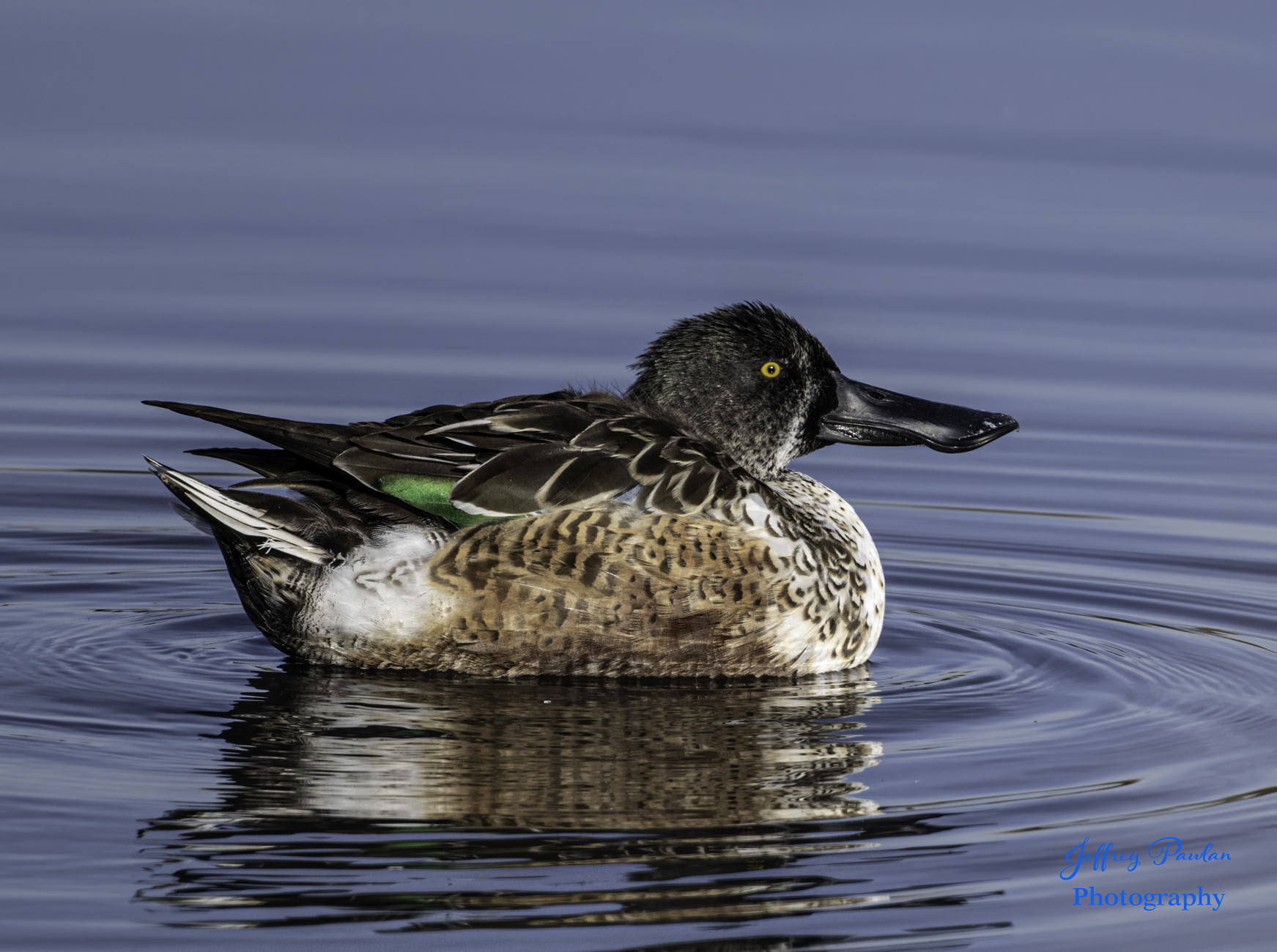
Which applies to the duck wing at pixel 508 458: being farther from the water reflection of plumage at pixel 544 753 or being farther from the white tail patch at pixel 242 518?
the water reflection of plumage at pixel 544 753

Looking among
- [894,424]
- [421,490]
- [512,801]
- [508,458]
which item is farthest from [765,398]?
[512,801]

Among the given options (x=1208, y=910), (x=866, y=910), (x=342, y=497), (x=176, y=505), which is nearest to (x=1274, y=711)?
(x=1208, y=910)

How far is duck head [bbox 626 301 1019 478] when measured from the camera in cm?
816

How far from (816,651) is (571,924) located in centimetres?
290

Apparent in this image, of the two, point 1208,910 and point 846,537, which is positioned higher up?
point 846,537

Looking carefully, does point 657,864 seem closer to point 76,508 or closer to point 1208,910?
point 1208,910

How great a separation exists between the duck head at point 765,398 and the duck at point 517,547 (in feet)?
1.56

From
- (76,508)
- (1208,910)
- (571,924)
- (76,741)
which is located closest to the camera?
(571,924)

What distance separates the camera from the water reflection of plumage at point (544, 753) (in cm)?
593

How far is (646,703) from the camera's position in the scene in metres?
7.21
